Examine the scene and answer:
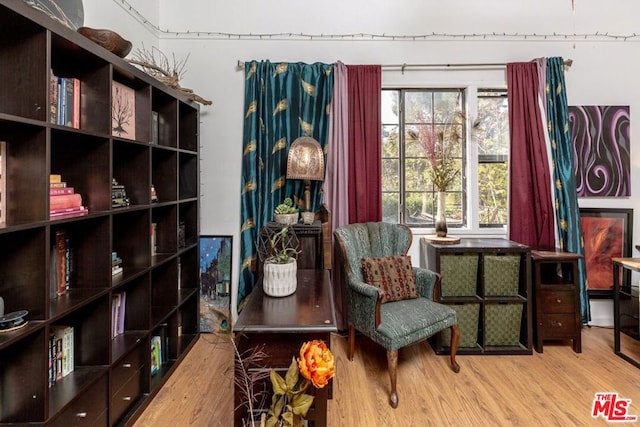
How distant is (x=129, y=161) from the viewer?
79.1 inches

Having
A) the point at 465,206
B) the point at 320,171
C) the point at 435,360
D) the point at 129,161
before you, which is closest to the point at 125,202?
the point at 129,161

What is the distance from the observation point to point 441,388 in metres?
2.13

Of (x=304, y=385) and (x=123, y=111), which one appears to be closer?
(x=304, y=385)

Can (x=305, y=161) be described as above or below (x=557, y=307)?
above

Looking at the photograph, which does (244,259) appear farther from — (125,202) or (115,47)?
(115,47)

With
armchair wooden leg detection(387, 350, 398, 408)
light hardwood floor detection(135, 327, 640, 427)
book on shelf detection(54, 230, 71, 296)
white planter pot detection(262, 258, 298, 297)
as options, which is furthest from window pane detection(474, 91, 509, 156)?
book on shelf detection(54, 230, 71, 296)

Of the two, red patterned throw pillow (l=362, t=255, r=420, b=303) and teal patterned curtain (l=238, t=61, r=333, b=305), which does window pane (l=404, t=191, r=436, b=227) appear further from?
teal patterned curtain (l=238, t=61, r=333, b=305)

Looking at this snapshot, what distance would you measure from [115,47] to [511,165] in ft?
10.1

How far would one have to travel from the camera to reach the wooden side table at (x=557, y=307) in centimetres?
255

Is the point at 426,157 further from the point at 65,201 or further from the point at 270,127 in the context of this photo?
the point at 65,201

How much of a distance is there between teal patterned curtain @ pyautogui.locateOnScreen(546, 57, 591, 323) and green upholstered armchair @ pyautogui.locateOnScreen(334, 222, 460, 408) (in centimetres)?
143

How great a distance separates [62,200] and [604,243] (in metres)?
4.13

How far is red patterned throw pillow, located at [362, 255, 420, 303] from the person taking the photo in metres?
2.44

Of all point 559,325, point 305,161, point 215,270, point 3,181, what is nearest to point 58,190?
point 3,181
